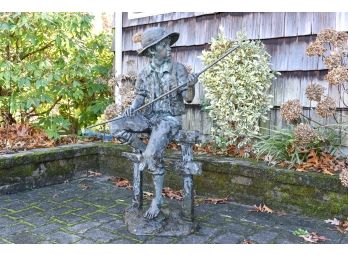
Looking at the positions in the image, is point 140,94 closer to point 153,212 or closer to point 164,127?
point 164,127

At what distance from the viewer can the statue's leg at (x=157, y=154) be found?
3168mm

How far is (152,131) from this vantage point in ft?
10.7

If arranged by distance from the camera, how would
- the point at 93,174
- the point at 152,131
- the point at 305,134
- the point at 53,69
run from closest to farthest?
the point at 152,131 → the point at 305,134 → the point at 93,174 → the point at 53,69

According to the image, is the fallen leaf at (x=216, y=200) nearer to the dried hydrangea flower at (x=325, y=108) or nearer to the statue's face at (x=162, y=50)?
the dried hydrangea flower at (x=325, y=108)

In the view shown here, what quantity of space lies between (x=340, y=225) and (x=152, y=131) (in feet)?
5.74

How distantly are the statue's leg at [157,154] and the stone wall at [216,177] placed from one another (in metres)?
0.23

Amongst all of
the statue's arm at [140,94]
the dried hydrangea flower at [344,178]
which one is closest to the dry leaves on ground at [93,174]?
the statue's arm at [140,94]

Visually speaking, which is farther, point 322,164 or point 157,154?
point 322,164

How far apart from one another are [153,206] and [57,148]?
207 centimetres

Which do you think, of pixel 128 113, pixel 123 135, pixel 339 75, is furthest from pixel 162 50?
pixel 339 75

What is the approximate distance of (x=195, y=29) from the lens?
5.21m

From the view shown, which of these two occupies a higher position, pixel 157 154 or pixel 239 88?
pixel 239 88

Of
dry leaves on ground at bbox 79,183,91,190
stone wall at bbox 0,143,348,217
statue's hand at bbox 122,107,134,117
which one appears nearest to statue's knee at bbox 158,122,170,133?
statue's hand at bbox 122,107,134,117

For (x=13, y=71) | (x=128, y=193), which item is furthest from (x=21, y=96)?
(x=128, y=193)
